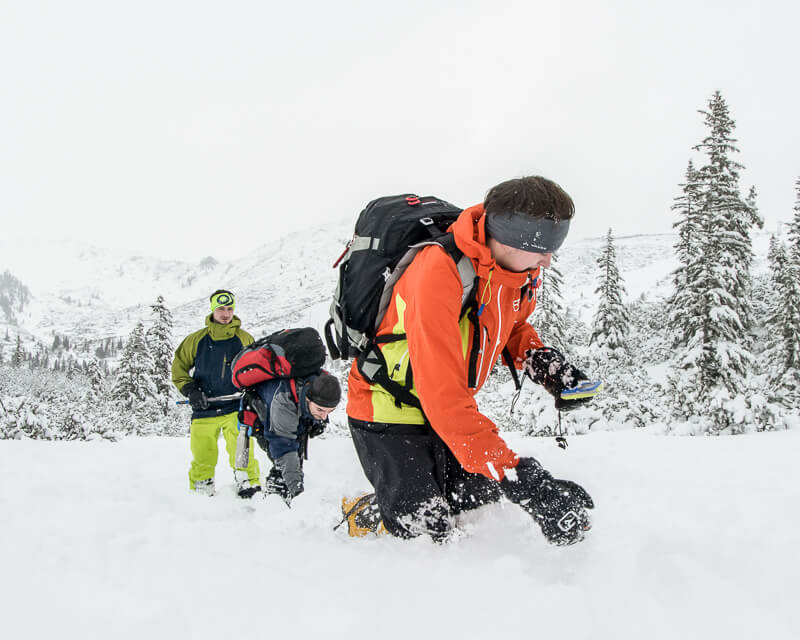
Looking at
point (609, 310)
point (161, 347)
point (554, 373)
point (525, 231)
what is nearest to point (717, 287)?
point (609, 310)

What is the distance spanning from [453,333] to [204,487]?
14.4 feet

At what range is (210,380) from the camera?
5.98 m

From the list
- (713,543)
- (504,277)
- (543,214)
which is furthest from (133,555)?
(713,543)

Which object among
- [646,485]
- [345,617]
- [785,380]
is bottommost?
[785,380]

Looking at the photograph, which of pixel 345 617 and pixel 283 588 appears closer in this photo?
pixel 345 617

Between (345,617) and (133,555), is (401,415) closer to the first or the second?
(345,617)

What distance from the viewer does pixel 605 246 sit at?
888 inches

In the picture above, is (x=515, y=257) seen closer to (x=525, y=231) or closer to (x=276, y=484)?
(x=525, y=231)

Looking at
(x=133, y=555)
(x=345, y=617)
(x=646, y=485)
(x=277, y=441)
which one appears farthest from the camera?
(x=277, y=441)

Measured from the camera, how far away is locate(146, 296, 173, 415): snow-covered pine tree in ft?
92.2

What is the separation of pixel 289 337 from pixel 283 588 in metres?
2.69

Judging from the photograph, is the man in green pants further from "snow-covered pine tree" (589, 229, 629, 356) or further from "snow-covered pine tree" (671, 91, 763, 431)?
"snow-covered pine tree" (589, 229, 629, 356)

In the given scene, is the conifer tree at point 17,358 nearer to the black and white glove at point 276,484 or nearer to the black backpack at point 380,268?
the black and white glove at point 276,484

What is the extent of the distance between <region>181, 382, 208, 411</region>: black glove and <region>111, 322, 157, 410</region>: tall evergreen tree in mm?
26579
